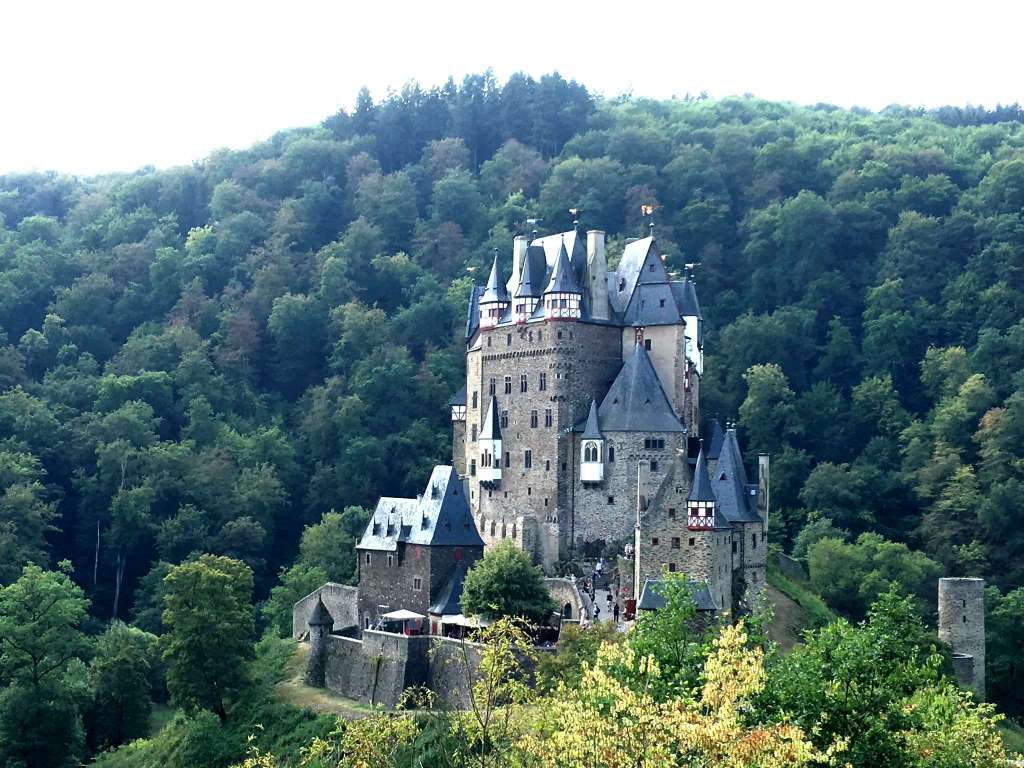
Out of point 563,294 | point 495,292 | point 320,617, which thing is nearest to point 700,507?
point 563,294

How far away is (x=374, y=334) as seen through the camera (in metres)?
93.4

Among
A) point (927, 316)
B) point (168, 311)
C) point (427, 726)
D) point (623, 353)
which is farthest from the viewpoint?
point (168, 311)

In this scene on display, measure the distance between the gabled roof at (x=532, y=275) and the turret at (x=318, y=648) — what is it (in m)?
15.1

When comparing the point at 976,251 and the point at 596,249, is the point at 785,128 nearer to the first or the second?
the point at 976,251

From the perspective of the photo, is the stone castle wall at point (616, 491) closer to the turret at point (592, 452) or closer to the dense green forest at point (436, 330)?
the turret at point (592, 452)

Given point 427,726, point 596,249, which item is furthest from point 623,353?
point 427,726

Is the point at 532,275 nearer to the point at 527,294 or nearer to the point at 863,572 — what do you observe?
the point at 527,294

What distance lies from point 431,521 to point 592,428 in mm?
7254

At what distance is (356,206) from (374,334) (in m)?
19.8

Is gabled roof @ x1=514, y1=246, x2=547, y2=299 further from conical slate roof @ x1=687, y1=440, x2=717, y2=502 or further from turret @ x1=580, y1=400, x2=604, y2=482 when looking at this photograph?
conical slate roof @ x1=687, y1=440, x2=717, y2=502

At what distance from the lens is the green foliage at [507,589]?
5297 cm

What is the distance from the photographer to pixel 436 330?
310 ft

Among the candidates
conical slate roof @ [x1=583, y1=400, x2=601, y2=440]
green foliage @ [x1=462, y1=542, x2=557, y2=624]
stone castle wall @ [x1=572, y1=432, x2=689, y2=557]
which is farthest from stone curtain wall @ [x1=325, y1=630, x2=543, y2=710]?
conical slate roof @ [x1=583, y1=400, x2=601, y2=440]

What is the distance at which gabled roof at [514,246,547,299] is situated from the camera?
62.0 m
